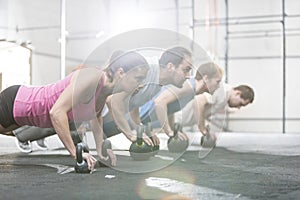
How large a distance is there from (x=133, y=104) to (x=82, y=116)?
0.64 metres

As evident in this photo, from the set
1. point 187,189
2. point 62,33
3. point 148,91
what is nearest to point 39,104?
point 148,91

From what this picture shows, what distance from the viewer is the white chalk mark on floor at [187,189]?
52.3 inches

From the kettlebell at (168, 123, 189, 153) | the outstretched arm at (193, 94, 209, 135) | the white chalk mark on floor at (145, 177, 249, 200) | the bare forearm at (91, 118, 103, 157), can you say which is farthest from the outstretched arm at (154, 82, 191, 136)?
the white chalk mark on floor at (145, 177, 249, 200)

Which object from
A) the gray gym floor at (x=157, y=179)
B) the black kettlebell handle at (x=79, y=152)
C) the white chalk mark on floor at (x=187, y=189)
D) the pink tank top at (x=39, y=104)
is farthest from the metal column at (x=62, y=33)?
the white chalk mark on floor at (x=187, y=189)

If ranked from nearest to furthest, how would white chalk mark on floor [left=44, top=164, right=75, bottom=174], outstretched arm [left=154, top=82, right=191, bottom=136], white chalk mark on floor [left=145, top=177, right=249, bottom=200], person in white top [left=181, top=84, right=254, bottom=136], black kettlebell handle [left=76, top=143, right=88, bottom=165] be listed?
white chalk mark on floor [left=145, top=177, right=249, bottom=200]
black kettlebell handle [left=76, top=143, right=88, bottom=165]
white chalk mark on floor [left=44, top=164, right=75, bottom=174]
outstretched arm [left=154, top=82, right=191, bottom=136]
person in white top [left=181, top=84, right=254, bottom=136]

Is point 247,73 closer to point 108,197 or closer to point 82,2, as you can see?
point 82,2

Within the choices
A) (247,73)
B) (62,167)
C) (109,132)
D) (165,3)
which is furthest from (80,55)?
(62,167)

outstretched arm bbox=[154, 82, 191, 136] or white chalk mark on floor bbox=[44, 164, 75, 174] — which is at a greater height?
outstretched arm bbox=[154, 82, 191, 136]

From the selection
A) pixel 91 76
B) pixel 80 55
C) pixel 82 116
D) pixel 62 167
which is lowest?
pixel 62 167

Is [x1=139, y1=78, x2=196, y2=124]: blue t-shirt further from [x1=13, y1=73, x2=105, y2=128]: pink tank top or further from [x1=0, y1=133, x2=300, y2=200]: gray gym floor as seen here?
[x1=13, y1=73, x2=105, y2=128]: pink tank top

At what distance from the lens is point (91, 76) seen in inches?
69.9

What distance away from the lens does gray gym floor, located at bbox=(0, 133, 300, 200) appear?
1363 mm

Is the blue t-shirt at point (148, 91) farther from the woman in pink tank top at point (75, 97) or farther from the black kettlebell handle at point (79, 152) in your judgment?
the black kettlebell handle at point (79, 152)

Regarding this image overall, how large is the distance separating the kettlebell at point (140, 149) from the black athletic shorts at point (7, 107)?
553 mm
